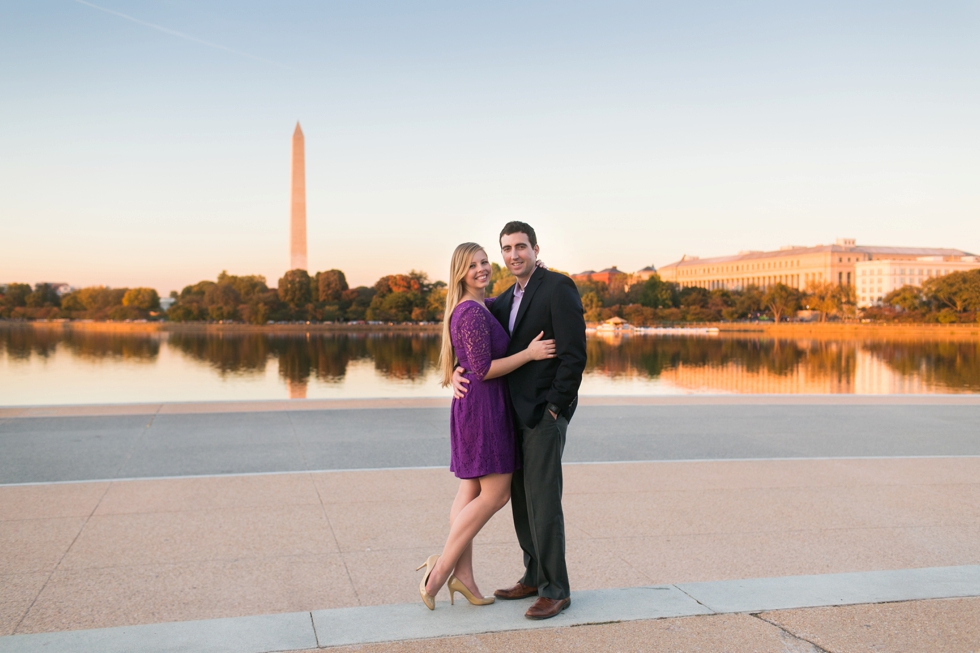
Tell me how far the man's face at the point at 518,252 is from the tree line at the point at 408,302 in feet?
307

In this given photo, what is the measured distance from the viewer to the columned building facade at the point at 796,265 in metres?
140

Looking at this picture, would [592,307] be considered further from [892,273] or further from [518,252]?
[518,252]

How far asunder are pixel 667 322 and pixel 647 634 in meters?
119

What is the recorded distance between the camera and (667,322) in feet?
392

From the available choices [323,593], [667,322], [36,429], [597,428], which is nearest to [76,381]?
[36,429]

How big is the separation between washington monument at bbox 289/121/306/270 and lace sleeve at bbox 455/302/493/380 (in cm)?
6809

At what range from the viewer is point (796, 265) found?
147375 mm

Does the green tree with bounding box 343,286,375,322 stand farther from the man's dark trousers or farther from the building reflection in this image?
the man's dark trousers

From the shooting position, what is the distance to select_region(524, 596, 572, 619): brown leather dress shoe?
11.4 ft

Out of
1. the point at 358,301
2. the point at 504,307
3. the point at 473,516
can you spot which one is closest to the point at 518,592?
the point at 473,516

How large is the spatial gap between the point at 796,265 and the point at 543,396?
507 ft

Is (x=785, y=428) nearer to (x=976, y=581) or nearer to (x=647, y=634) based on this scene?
(x=976, y=581)

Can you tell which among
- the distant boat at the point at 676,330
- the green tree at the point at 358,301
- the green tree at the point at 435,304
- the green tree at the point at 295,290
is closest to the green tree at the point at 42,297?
the green tree at the point at 295,290

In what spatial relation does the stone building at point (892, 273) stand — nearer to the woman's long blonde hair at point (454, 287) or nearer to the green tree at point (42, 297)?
the green tree at point (42, 297)
